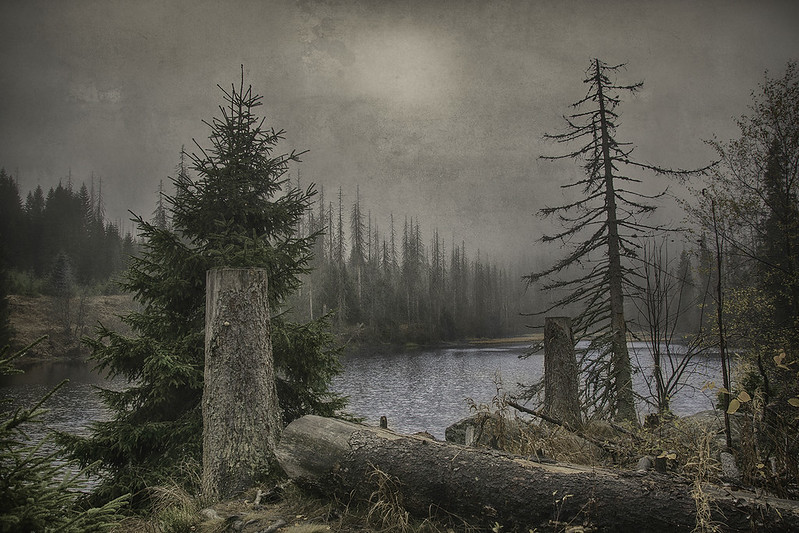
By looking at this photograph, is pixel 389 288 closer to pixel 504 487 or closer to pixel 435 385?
pixel 435 385

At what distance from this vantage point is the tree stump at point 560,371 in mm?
6629

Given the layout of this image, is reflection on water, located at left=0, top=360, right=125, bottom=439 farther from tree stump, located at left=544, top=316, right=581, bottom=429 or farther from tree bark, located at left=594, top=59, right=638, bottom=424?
tree bark, located at left=594, top=59, right=638, bottom=424

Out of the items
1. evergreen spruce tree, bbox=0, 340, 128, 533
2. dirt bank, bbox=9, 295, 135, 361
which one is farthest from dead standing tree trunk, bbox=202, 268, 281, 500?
dirt bank, bbox=9, 295, 135, 361

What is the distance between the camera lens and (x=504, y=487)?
315 centimetres

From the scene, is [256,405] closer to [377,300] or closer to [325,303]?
[325,303]

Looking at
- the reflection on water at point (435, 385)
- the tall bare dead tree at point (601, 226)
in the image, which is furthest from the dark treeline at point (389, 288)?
the tall bare dead tree at point (601, 226)

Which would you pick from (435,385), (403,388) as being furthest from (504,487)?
(435,385)

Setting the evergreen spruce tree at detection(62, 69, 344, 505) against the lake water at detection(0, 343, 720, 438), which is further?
the lake water at detection(0, 343, 720, 438)

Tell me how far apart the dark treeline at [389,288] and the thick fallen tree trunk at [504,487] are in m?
31.1

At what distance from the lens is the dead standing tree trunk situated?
14.5 feet

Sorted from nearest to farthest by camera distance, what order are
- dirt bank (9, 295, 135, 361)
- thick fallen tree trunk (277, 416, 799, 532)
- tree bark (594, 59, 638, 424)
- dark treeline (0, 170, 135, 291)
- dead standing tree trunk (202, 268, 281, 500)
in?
thick fallen tree trunk (277, 416, 799, 532) → dead standing tree trunk (202, 268, 281, 500) → tree bark (594, 59, 638, 424) → dirt bank (9, 295, 135, 361) → dark treeline (0, 170, 135, 291)

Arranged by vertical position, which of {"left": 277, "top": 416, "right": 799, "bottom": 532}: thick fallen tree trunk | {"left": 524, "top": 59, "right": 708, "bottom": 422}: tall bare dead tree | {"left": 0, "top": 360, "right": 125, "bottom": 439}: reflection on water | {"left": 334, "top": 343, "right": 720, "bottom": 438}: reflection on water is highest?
{"left": 524, "top": 59, "right": 708, "bottom": 422}: tall bare dead tree

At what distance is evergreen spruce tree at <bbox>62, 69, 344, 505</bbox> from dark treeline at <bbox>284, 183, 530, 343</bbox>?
28.2m

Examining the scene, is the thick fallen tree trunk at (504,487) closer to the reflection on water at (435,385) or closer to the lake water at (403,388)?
the reflection on water at (435,385)
